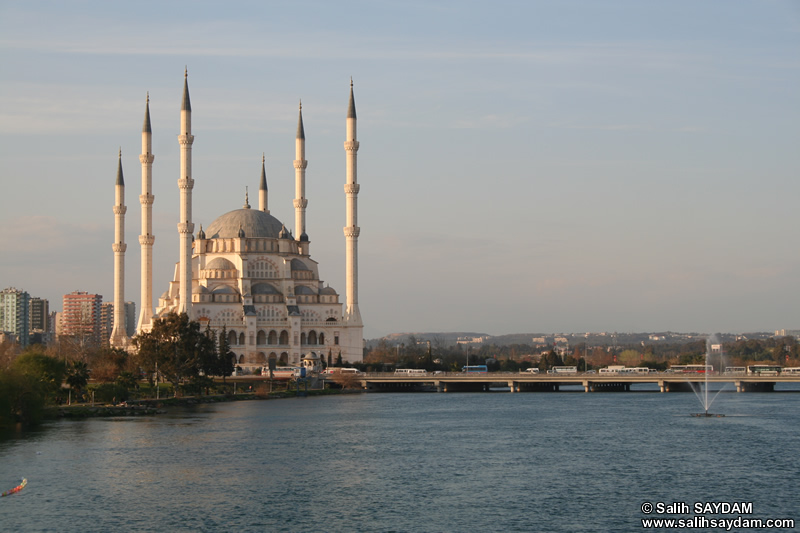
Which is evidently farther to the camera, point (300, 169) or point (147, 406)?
point (300, 169)

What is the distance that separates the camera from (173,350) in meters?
75.8

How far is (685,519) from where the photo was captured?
31.2 metres

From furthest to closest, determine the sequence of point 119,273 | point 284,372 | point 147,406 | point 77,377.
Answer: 1. point 119,273
2. point 284,372
3. point 147,406
4. point 77,377

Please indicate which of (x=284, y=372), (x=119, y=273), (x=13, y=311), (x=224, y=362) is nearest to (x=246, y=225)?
(x=119, y=273)

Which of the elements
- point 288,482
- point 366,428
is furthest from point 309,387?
point 288,482

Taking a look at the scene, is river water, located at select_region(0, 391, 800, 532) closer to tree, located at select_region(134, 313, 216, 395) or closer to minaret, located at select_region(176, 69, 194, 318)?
tree, located at select_region(134, 313, 216, 395)

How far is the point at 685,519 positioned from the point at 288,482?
13851 mm

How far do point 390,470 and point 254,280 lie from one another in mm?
75979

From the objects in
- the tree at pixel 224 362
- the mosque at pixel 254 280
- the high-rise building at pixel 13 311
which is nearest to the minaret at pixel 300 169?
the mosque at pixel 254 280

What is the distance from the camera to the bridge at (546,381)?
292ft

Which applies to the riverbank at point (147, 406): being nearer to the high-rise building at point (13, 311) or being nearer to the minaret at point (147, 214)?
the minaret at point (147, 214)

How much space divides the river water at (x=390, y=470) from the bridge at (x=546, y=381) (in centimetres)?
2444

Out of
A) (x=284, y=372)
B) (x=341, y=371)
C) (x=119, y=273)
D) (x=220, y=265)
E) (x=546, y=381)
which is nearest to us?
(x=546, y=381)

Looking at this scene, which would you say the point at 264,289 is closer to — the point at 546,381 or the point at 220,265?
the point at 220,265
